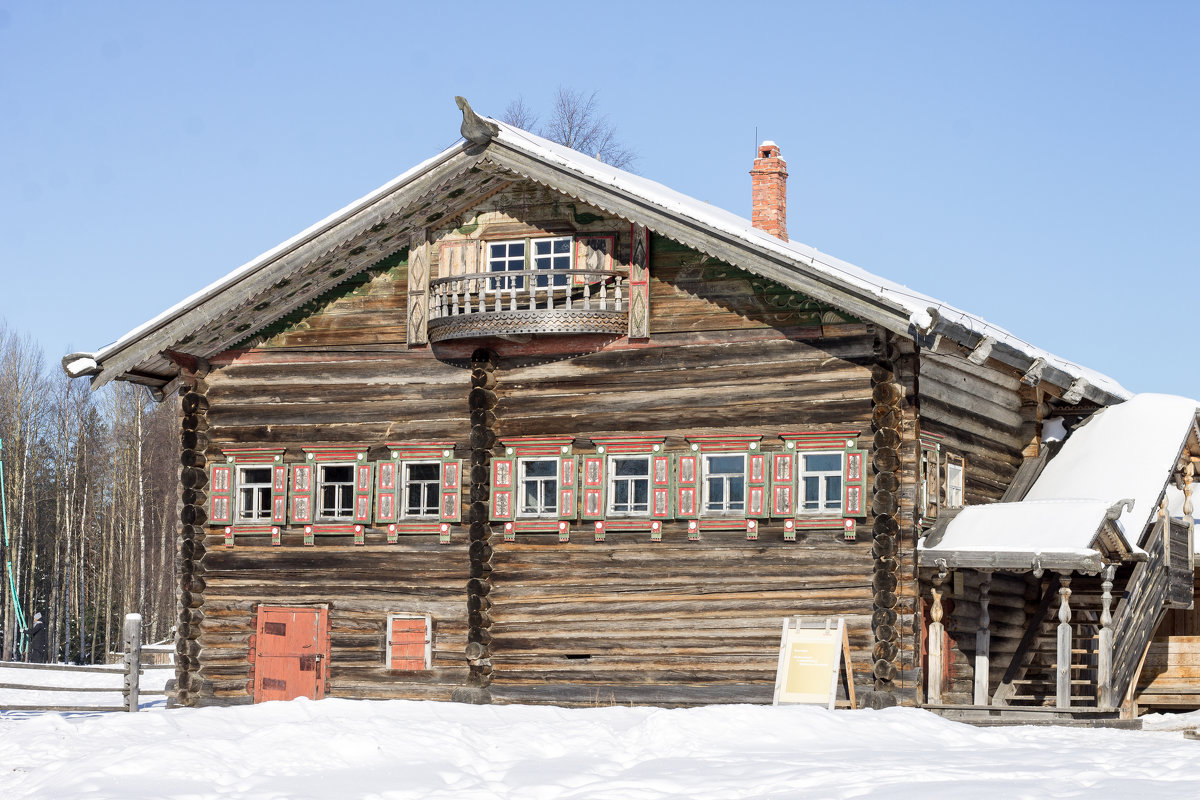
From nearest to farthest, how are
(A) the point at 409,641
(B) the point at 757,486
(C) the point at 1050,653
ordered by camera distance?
(B) the point at 757,486 < (A) the point at 409,641 < (C) the point at 1050,653

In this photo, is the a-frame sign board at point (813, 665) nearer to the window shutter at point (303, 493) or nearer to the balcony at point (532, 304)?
the balcony at point (532, 304)

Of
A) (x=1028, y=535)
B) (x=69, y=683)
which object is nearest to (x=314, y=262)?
(x=1028, y=535)

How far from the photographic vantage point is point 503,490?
2491cm

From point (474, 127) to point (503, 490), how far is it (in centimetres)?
577

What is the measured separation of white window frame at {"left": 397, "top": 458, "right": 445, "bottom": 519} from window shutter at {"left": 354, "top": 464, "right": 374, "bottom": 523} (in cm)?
54

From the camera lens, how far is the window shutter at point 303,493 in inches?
1027

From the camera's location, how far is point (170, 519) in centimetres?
6581

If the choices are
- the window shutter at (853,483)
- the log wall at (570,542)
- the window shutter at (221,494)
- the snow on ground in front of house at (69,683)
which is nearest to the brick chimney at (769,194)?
the log wall at (570,542)

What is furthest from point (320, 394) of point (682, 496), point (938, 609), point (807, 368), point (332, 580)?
point (938, 609)

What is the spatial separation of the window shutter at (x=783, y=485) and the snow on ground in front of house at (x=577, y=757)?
3.75 m

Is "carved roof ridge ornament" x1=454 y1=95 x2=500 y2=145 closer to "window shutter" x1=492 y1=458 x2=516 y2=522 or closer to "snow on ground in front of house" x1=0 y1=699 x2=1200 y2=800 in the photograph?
"window shutter" x1=492 y1=458 x2=516 y2=522

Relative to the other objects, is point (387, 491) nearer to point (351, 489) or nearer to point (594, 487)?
point (351, 489)

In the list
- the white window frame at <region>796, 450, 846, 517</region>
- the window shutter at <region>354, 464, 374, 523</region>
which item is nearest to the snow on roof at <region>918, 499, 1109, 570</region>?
the white window frame at <region>796, 450, 846, 517</region>

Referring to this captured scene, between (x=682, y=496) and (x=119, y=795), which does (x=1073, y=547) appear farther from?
(x=119, y=795)
